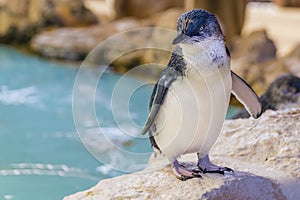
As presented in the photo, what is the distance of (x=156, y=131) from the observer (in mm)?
2035

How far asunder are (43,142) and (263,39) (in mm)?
2546

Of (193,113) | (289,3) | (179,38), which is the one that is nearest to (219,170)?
(193,113)

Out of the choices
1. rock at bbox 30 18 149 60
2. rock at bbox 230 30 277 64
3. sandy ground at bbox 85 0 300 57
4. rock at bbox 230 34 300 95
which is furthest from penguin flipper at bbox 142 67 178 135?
sandy ground at bbox 85 0 300 57

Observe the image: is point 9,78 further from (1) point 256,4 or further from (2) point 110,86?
(1) point 256,4

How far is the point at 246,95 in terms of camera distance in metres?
2.09

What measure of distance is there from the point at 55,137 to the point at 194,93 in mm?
2270

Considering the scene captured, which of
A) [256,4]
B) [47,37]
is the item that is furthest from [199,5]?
[256,4]

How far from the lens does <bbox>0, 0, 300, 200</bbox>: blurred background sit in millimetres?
3285

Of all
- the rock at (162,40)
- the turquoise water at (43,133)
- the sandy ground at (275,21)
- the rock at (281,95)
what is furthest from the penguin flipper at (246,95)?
the sandy ground at (275,21)

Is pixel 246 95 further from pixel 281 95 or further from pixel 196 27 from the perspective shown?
pixel 281 95

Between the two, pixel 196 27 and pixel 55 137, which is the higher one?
pixel 196 27

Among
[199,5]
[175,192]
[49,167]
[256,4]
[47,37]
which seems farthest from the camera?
[256,4]

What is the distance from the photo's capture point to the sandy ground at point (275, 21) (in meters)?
7.72

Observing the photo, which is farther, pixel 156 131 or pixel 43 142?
pixel 43 142
